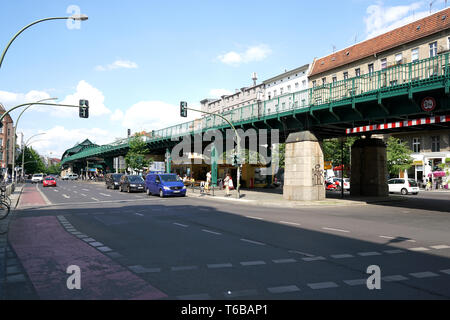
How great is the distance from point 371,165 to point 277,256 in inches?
863

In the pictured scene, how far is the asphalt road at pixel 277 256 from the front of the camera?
491 cm

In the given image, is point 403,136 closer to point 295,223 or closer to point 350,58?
point 350,58

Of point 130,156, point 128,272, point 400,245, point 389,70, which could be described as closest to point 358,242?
point 400,245

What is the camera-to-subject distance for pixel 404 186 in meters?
32.9

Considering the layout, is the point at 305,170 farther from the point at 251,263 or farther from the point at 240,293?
the point at 240,293

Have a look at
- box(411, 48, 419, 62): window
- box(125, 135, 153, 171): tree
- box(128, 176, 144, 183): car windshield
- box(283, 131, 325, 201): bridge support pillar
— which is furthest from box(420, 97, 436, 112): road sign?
box(125, 135, 153, 171): tree

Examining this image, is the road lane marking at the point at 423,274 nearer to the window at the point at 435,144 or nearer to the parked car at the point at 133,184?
the parked car at the point at 133,184

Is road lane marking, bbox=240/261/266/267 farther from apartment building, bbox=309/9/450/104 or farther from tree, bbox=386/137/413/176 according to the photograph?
tree, bbox=386/137/413/176

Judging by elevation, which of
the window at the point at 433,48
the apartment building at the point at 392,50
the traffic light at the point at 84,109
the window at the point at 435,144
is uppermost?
the apartment building at the point at 392,50

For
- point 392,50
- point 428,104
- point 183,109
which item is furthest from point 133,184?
point 392,50

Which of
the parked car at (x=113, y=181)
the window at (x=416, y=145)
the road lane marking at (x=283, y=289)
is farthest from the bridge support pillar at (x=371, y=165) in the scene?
the parked car at (x=113, y=181)

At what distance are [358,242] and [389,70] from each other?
1193 centimetres

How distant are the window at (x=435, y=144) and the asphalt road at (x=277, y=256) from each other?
118 ft
